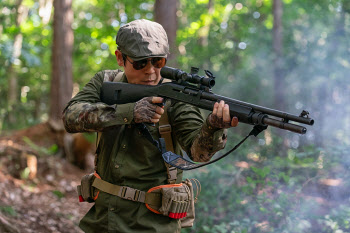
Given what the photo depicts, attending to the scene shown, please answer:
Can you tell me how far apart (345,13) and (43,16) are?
18794mm

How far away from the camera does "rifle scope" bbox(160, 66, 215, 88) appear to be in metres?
2.84

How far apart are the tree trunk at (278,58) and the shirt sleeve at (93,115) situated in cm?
944

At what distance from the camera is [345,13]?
10.9 metres

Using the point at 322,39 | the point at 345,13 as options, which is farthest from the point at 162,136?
the point at 322,39

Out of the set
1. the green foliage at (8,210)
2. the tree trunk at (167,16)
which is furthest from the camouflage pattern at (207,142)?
the tree trunk at (167,16)

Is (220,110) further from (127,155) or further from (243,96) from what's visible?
(243,96)

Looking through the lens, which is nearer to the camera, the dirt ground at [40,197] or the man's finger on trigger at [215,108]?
the man's finger on trigger at [215,108]

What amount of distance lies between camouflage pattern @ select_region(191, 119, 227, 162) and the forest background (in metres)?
2.34

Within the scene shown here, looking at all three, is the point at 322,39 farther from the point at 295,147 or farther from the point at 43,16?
the point at 43,16

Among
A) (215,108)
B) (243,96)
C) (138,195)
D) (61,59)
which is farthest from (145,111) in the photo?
(243,96)

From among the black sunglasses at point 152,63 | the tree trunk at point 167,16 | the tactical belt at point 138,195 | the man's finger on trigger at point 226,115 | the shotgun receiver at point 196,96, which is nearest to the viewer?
the shotgun receiver at point 196,96

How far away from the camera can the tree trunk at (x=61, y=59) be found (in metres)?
12.0

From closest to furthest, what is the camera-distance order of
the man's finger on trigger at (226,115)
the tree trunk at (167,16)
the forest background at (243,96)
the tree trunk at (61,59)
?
the man's finger on trigger at (226,115)
the forest background at (243,96)
the tree trunk at (167,16)
the tree trunk at (61,59)

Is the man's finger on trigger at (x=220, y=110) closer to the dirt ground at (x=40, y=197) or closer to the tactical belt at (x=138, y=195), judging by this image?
the tactical belt at (x=138, y=195)
